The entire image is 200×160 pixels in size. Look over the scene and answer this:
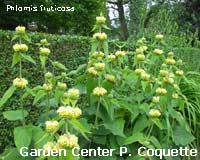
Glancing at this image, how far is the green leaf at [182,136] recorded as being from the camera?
1666 millimetres

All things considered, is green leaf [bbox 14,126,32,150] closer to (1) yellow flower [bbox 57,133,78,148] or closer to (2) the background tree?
(1) yellow flower [bbox 57,133,78,148]

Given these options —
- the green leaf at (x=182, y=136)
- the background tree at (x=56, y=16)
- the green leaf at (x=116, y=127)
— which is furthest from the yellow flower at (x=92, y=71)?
the background tree at (x=56, y=16)

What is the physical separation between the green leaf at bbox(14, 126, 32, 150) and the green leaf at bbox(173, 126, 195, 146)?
0.64 metres

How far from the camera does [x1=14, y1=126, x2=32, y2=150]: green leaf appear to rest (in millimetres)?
1299

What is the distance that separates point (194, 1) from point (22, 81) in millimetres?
9916

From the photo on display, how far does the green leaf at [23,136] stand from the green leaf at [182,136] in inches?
25.3

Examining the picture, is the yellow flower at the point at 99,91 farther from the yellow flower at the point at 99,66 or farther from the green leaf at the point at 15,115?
the green leaf at the point at 15,115

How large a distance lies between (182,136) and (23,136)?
2.39ft

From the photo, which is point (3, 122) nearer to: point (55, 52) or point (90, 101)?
point (55, 52)

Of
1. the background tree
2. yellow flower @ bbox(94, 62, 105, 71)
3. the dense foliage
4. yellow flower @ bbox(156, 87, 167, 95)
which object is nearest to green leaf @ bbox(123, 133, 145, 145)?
the dense foliage

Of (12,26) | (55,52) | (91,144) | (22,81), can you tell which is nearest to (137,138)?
(91,144)

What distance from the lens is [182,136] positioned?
1703mm

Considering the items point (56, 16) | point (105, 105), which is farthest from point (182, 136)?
point (56, 16)

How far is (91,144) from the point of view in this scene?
1544mm
